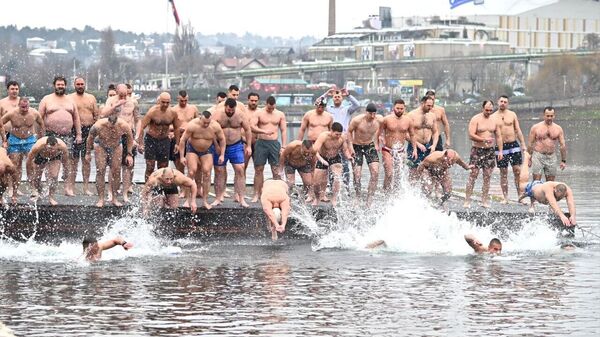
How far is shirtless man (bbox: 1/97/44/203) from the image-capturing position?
25.8 m

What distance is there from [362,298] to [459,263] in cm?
389

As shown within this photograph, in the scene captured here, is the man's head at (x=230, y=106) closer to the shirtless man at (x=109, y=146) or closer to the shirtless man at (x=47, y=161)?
the shirtless man at (x=109, y=146)

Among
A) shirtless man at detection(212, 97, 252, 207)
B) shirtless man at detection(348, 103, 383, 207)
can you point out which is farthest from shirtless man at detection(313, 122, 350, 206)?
shirtless man at detection(212, 97, 252, 207)

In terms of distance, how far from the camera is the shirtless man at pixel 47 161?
2502 cm

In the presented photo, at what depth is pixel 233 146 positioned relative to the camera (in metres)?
26.6

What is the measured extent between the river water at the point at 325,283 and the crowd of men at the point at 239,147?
2.35 ft

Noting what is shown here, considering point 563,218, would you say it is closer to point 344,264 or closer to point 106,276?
point 344,264

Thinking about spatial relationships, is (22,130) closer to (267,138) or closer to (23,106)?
(23,106)

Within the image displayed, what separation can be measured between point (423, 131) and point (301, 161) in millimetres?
2710

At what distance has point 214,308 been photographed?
62.4ft

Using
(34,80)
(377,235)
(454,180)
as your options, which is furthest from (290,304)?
(34,80)

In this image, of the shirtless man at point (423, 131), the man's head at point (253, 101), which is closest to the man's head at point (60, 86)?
the man's head at point (253, 101)

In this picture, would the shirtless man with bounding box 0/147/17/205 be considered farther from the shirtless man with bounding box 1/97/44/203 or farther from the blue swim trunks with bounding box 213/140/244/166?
the blue swim trunks with bounding box 213/140/244/166

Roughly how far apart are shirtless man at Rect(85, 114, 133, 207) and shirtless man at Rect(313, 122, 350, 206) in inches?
124
